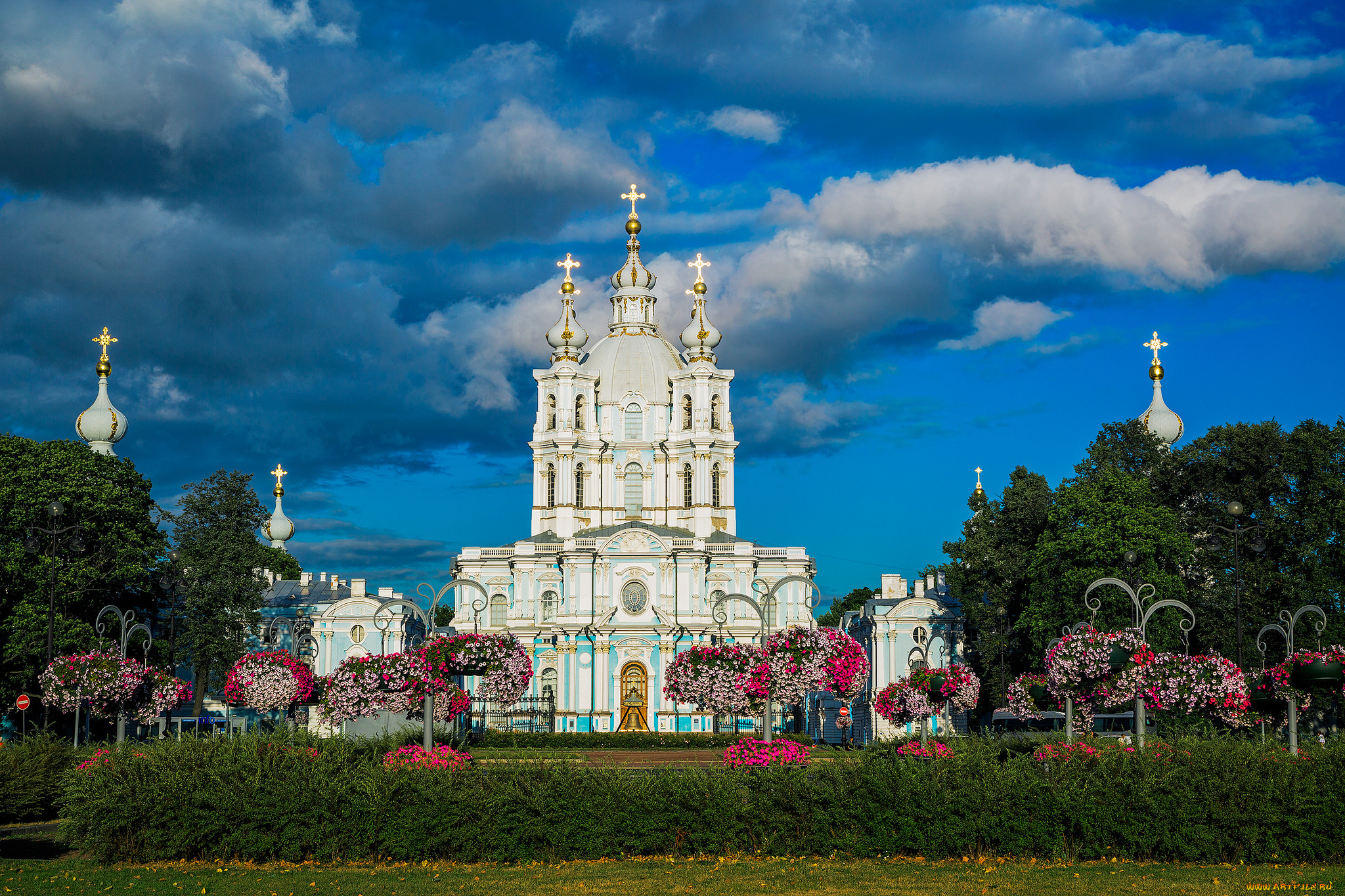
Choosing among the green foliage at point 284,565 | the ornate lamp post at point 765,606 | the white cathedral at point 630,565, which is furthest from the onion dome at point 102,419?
the ornate lamp post at point 765,606

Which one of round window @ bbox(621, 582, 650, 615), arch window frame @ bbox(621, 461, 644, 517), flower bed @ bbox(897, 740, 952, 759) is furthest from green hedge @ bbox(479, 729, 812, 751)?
flower bed @ bbox(897, 740, 952, 759)

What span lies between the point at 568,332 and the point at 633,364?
499 cm

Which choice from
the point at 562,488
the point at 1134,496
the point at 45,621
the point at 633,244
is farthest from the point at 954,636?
the point at 45,621

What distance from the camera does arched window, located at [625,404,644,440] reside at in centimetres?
8689

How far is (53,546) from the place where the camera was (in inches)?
1374

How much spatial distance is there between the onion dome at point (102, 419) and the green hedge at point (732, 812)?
5521 cm

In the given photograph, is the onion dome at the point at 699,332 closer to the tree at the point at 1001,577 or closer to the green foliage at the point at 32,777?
the tree at the point at 1001,577

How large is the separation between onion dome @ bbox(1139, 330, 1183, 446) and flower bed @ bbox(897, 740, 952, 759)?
58.7m

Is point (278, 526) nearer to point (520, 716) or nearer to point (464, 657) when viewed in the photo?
point (520, 716)

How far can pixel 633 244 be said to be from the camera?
303ft

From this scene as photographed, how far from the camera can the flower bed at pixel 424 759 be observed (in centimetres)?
2214

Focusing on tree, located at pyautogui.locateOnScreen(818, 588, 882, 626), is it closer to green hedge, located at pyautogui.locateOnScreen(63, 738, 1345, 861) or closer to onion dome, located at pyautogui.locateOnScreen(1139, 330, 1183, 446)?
onion dome, located at pyautogui.locateOnScreen(1139, 330, 1183, 446)

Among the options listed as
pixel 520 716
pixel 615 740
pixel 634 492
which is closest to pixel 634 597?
pixel 520 716

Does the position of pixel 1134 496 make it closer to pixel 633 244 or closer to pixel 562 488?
pixel 562 488
